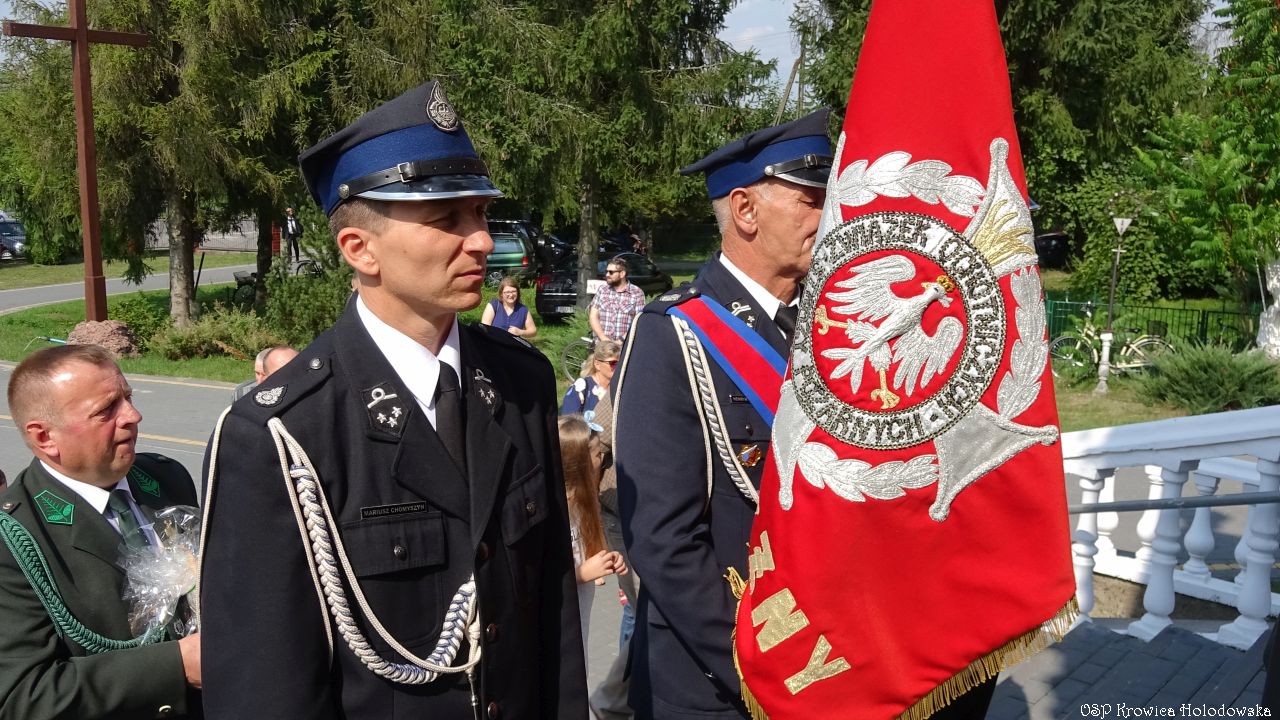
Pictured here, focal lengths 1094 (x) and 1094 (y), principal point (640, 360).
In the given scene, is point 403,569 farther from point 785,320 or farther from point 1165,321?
point 1165,321

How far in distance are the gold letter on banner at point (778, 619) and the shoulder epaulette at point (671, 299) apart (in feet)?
2.82

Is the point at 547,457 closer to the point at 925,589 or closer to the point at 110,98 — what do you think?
the point at 925,589

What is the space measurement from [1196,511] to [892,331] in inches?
158

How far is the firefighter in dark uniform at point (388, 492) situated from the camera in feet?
6.25

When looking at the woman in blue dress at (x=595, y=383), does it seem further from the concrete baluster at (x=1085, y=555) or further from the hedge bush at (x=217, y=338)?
the hedge bush at (x=217, y=338)

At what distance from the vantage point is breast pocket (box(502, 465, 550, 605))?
2.15 meters

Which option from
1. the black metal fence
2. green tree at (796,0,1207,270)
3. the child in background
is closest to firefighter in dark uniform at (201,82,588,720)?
the child in background

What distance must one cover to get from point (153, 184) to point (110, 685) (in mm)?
20097

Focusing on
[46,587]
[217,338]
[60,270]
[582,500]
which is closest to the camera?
[46,587]

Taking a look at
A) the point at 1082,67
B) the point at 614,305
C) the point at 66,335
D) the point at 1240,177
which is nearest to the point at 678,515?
the point at 614,305

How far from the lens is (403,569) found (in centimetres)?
201

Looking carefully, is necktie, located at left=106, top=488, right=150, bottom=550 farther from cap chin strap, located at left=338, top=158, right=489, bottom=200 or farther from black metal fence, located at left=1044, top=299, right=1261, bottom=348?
black metal fence, located at left=1044, top=299, right=1261, bottom=348

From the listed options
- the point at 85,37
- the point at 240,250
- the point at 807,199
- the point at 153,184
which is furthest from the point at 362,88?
the point at 240,250

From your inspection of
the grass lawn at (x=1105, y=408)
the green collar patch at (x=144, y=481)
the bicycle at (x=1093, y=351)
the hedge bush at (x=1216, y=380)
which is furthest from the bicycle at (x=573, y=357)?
the green collar patch at (x=144, y=481)
